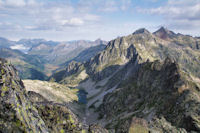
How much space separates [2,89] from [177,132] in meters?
41.7

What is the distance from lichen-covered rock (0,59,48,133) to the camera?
13.2 m

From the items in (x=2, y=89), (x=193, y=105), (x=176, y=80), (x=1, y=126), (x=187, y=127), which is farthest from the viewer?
(x=176, y=80)

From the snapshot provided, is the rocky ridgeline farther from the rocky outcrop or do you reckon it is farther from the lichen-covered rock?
the rocky outcrop

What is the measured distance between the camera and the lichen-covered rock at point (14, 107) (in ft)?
43.4

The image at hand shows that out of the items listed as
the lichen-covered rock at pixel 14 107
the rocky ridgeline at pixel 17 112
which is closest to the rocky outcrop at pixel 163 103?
the rocky ridgeline at pixel 17 112

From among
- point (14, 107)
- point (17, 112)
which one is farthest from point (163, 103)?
point (14, 107)

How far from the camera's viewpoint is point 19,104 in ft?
48.1

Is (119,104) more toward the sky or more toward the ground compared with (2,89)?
more toward the ground

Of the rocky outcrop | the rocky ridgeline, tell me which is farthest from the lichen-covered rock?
the rocky outcrop

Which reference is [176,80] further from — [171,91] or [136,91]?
[136,91]

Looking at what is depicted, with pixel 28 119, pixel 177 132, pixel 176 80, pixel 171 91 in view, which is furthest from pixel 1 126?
pixel 176 80

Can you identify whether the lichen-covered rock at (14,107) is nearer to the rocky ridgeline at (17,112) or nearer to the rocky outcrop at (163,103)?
the rocky ridgeline at (17,112)

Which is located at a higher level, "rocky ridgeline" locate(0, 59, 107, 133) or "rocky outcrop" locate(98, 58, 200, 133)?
"rocky ridgeline" locate(0, 59, 107, 133)

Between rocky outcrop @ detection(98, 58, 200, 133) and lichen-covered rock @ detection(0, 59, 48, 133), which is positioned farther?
rocky outcrop @ detection(98, 58, 200, 133)
